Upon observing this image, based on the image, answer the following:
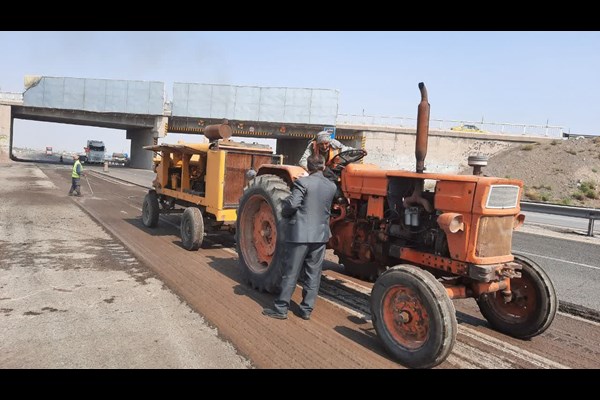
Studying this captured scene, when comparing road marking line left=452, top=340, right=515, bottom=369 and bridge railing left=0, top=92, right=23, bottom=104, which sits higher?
bridge railing left=0, top=92, right=23, bottom=104

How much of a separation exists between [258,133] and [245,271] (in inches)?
1227

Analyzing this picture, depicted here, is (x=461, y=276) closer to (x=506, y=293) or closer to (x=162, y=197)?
(x=506, y=293)

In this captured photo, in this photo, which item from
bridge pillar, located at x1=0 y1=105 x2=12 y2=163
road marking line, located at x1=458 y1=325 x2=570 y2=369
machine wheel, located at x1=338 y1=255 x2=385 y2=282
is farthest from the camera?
bridge pillar, located at x1=0 y1=105 x2=12 y2=163

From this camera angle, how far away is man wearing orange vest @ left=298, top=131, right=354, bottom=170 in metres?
5.06

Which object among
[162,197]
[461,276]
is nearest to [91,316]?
[461,276]

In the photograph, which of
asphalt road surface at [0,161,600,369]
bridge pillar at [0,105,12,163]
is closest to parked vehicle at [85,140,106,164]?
bridge pillar at [0,105,12,163]

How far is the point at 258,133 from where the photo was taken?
117 feet

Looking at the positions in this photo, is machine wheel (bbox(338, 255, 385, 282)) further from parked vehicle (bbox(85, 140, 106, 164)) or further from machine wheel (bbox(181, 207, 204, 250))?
parked vehicle (bbox(85, 140, 106, 164))

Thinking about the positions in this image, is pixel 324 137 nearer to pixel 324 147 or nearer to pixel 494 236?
pixel 324 147

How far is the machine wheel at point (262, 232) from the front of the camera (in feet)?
16.4

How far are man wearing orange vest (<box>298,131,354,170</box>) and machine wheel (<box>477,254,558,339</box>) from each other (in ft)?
7.87

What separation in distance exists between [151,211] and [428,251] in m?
6.69

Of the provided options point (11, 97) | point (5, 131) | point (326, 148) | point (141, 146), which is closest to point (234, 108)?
point (141, 146)

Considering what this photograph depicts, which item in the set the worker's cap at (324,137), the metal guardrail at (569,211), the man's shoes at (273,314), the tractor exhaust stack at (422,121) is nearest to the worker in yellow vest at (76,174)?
the worker's cap at (324,137)
